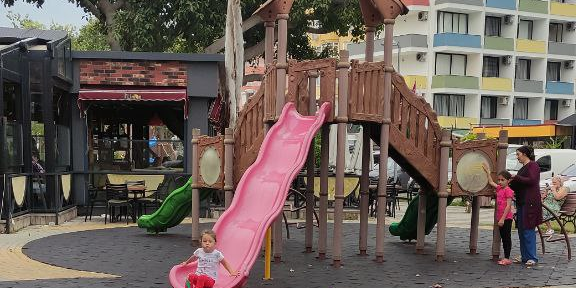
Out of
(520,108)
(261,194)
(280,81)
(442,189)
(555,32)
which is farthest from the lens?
(555,32)

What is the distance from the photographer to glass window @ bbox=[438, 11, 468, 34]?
163 ft

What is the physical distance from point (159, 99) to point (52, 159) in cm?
293

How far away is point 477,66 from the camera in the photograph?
166ft

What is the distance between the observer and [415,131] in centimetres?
1235

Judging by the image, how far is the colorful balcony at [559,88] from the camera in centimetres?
5324

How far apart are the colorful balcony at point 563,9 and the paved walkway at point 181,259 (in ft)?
140

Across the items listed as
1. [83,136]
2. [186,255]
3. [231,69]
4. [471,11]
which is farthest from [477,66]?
[186,255]

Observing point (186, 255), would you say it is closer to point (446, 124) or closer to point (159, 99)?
point (159, 99)

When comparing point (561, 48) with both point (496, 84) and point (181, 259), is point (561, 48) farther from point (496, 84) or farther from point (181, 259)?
point (181, 259)

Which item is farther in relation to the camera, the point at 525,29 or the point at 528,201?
the point at 525,29

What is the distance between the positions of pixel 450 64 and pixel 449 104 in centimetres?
280

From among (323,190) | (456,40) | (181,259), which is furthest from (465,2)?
(181,259)

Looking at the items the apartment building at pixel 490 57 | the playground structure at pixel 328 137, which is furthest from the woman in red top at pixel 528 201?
the apartment building at pixel 490 57

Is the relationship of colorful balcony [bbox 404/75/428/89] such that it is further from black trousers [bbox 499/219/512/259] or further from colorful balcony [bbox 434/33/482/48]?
black trousers [bbox 499/219/512/259]
